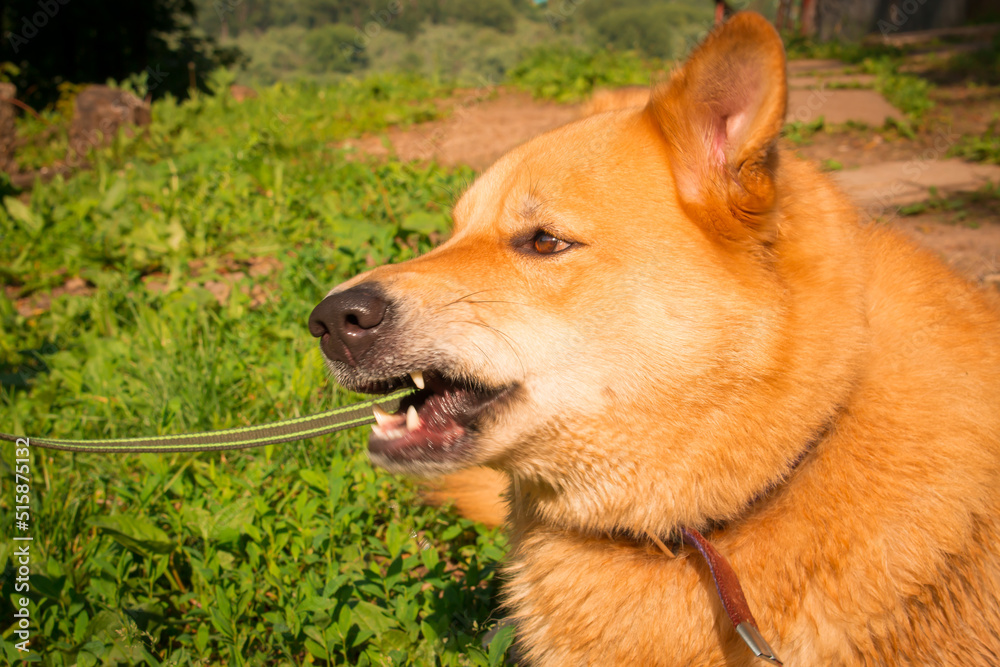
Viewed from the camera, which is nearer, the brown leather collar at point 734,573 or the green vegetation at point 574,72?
the brown leather collar at point 734,573

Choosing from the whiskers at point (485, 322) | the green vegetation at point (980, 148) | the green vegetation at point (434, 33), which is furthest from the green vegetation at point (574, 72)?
the whiskers at point (485, 322)

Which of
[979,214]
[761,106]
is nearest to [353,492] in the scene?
[761,106]

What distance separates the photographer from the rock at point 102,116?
7.88 m

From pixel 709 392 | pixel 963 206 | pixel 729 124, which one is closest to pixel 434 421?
pixel 709 392

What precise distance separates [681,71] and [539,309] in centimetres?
71

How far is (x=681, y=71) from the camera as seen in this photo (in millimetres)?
1671

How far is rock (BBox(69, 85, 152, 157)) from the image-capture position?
25.8ft

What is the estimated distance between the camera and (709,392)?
5.22 feet

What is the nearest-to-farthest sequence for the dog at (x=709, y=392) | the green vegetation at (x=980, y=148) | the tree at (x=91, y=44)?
the dog at (x=709, y=392)
the green vegetation at (x=980, y=148)
the tree at (x=91, y=44)

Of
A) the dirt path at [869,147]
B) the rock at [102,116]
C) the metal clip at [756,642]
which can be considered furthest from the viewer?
the rock at [102,116]

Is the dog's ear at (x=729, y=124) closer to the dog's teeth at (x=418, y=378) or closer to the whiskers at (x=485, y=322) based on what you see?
the whiskers at (x=485, y=322)

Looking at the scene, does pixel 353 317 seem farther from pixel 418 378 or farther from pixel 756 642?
pixel 756 642

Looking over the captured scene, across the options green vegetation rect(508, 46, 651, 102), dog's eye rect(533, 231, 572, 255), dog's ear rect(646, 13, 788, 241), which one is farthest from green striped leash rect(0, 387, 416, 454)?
green vegetation rect(508, 46, 651, 102)

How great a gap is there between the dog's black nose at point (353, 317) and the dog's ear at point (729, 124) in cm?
85
